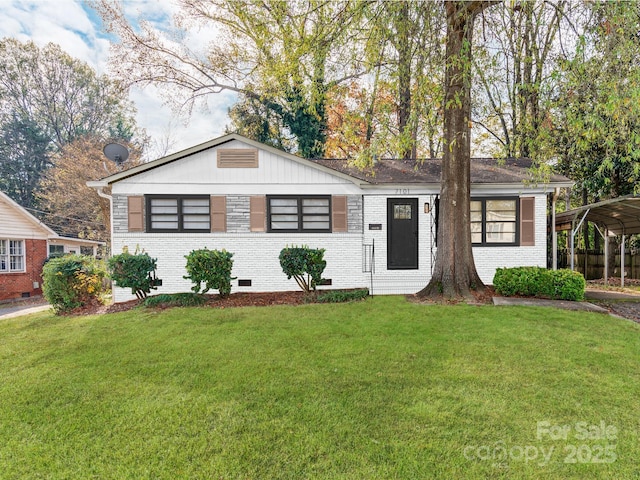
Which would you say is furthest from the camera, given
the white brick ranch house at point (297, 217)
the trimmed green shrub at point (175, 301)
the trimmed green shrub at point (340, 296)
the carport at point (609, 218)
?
the white brick ranch house at point (297, 217)

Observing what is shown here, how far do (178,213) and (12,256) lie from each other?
11683 mm

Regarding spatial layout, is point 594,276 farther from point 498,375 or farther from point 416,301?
point 498,375

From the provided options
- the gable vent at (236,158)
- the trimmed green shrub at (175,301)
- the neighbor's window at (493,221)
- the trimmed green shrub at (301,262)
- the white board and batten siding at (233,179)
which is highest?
the gable vent at (236,158)

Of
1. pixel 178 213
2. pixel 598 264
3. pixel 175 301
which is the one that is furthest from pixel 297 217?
pixel 598 264

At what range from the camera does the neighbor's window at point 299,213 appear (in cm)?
937

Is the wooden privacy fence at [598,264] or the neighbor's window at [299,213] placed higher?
the neighbor's window at [299,213]

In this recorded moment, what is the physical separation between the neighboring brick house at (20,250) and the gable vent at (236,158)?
10.8 meters

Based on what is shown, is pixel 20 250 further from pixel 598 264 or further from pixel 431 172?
pixel 598 264

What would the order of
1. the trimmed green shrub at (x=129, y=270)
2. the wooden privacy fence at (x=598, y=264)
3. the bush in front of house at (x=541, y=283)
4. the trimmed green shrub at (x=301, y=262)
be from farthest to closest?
the wooden privacy fence at (x=598, y=264)
the trimmed green shrub at (x=301, y=262)
the trimmed green shrub at (x=129, y=270)
the bush in front of house at (x=541, y=283)

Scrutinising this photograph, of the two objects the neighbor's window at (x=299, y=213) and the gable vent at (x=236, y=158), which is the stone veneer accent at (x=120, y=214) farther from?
the neighbor's window at (x=299, y=213)

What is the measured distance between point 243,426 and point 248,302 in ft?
17.3

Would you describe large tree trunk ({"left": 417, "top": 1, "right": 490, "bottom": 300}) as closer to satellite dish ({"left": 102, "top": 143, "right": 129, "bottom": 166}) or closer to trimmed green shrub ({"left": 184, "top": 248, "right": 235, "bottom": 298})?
trimmed green shrub ({"left": 184, "top": 248, "right": 235, "bottom": 298})

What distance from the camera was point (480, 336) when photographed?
15.7 ft

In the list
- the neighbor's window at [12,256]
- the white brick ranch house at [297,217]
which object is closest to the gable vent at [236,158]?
the white brick ranch house at [297,217]
